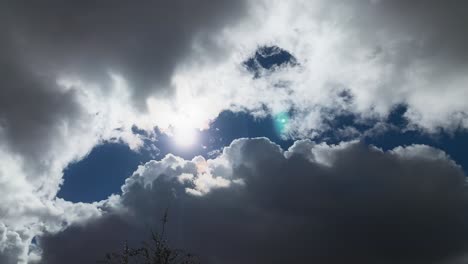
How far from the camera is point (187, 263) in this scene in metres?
33.7

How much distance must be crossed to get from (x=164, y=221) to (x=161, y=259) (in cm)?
291

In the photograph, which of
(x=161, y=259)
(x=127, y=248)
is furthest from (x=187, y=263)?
(x=127, y=248)

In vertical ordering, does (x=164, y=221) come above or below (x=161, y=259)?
above

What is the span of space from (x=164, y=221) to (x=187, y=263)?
3415mm

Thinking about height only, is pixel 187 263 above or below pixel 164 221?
below

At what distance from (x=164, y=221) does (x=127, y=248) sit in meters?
2.95

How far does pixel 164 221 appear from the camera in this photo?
3553cm

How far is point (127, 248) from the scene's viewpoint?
3431 centimetres

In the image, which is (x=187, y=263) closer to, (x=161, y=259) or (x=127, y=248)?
(x=161, y=259)

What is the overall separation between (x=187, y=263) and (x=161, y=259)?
5.41ft

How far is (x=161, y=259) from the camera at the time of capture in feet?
110
